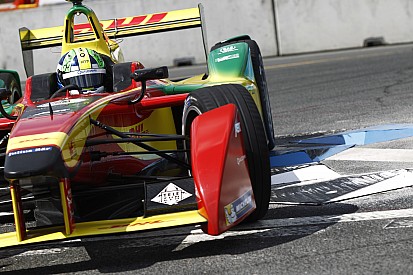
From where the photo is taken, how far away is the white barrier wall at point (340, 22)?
15.8 meters

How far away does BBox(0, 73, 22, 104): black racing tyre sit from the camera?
916cm

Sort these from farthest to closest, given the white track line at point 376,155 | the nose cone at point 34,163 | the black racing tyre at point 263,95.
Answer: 1. the black racing tyre at point 263,95
2. the white track line at point 376,155
3. the nose cone at point 34,163

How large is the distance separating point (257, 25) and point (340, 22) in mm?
1457

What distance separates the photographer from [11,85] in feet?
30.3

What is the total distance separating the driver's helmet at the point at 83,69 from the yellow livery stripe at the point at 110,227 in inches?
79.0

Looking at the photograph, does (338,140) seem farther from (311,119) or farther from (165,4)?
(165,4)

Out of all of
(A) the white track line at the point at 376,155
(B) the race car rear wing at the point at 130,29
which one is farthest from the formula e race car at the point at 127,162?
(B) the race car rear wing at the point at 130,29

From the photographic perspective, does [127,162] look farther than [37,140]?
Yes

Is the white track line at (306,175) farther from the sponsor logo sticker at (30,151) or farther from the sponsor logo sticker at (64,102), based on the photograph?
the sponsor logo sticker at (30,151)

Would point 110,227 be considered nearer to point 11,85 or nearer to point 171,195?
point 171,195

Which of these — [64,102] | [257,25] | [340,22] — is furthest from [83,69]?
[257,25]

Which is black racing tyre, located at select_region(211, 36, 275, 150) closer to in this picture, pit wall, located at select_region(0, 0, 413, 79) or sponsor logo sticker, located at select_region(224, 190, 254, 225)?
sponsor logo sticker, located at select_region(224, 190, 254, 225)

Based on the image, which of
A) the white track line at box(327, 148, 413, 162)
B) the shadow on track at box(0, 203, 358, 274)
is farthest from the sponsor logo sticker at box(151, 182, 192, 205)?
the white track line at box(327, 148, 413, 162)

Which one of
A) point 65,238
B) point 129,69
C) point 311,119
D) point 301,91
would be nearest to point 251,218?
point 65,238
